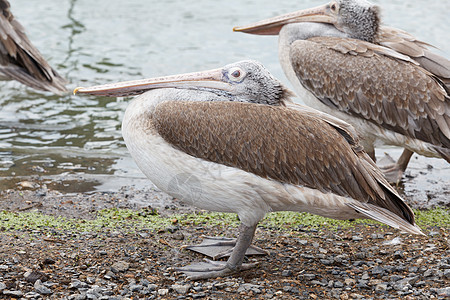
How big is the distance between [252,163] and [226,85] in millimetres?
763

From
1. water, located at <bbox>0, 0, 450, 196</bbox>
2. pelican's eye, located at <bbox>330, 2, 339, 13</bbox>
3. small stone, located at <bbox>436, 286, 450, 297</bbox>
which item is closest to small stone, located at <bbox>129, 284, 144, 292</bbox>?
small stone, located at <bbox>436, 286, 450, 297</bbox>

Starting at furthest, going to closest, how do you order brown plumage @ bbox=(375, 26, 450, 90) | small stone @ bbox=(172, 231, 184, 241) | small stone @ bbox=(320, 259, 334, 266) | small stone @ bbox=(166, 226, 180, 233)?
brown plumage @ bbox=(375, 26, 450, 90)
small stone @ bbox=(166, 226, 180, 233)
small stone @ bbox=(172, 231, 184, 241)
small stone @ bbox=(320, 259, 334, 266)

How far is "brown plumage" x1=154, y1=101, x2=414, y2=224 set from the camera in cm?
431

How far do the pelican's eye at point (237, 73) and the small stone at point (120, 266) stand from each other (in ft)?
5.13

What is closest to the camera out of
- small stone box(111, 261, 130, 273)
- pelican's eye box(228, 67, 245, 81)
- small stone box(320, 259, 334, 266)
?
small stone box(111, 261, 130, 273)

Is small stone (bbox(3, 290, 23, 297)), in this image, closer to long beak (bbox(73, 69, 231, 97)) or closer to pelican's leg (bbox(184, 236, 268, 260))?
pelican's leg (bbox(184, 236, 268, 260))

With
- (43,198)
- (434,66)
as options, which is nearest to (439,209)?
(434,66)

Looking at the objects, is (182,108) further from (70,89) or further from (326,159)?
(70,89)

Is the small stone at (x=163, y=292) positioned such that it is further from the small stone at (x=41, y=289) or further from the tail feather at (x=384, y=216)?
the tail feather at (x=384, y=216)

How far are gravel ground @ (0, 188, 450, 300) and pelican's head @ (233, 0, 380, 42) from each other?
2.26 metres

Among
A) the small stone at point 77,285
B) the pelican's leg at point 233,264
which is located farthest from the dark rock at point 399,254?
the small stone at point 77,285

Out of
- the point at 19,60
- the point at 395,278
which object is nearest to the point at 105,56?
the point at 19,60

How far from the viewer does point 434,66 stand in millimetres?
6270

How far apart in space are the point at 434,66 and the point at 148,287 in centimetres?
374
